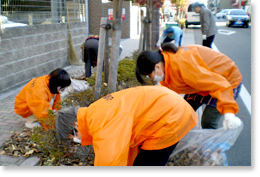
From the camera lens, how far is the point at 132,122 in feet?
5.85

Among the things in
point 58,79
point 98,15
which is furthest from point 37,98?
point 98,15

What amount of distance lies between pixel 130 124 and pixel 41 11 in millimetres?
6083

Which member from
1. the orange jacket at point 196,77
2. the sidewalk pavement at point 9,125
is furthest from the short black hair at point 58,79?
the orange jacket at point 196,77

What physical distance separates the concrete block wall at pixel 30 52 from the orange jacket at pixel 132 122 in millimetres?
4102

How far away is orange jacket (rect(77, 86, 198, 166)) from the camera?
1706mm

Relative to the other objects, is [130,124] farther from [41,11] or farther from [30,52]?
[41,11]

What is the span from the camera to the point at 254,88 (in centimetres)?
242

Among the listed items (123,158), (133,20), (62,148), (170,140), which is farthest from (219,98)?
(133,20)

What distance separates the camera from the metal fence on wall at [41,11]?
5.65 metres

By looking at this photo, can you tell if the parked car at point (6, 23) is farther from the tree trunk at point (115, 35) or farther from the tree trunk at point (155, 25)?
the tree trunk at point (155, 25)

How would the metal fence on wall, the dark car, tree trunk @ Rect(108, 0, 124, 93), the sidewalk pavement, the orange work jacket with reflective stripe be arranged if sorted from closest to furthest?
the sidewalk pavement
the orange work jacket with reflective stripe
tree trunk @ Rect(108, 0, 124, 93)
the metal fence on wall
the dark car

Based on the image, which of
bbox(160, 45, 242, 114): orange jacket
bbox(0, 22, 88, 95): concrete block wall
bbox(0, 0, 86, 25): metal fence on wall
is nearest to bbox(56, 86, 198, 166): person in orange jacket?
bbox(160, 45, 242, 114): orange jacket

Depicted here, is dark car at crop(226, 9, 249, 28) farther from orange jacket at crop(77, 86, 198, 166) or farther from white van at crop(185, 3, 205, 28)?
orange jacket at crop(77, 86, 198, 166)

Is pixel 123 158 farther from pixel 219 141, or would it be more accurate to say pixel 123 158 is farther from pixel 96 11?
pixel 96 11
